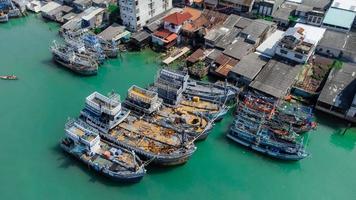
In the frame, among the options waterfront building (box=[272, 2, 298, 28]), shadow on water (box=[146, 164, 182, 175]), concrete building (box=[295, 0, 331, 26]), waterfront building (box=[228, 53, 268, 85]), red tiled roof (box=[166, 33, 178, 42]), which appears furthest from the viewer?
waterfront building (box=[272, 2, 298, 28])

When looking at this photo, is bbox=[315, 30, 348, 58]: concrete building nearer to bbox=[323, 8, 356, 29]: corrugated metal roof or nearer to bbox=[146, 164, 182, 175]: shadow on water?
bbox=[323, 8, 356, 29]: corrugated metal roof

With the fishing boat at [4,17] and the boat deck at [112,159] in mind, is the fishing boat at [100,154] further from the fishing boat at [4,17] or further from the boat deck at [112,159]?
the fishing boat at [4,17]

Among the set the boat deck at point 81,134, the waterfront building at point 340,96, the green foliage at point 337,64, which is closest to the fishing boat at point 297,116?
the waterfront building at point 340,96

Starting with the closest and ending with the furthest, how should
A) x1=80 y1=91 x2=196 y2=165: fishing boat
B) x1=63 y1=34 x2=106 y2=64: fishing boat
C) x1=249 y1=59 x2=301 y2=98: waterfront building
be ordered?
x1=80 y1=91 x2=196 y2=165: fishing boat < x1=249 y1=59 x2=301 y2=98: waterfront building < x1=63 y1=34 x2=106 y2=64: fishing boat

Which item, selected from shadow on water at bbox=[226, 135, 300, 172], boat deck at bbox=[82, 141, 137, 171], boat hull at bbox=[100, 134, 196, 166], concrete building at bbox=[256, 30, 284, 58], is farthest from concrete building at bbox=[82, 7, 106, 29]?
shadow on water at bbox=[226, 135, 300, 172]

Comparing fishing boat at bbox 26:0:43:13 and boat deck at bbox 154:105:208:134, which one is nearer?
boat deck at bbox 154:105:208:134

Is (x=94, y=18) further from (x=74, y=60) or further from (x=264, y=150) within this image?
(x=264, y=150)

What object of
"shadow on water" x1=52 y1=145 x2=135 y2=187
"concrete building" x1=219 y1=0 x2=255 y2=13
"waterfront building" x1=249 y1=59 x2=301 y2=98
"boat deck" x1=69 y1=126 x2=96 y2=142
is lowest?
"shadow on water" x1=52 y1=145 x2=135 y2=187
